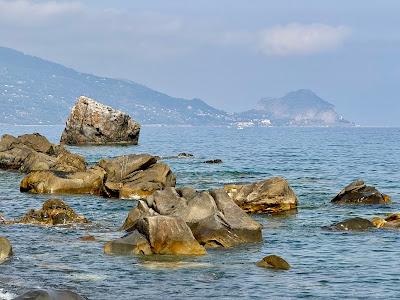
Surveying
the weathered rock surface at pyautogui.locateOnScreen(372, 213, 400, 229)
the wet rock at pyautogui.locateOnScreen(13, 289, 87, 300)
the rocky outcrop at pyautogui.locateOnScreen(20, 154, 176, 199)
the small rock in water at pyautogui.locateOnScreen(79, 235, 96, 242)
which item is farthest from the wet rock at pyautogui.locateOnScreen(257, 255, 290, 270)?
the rocky outcrop at pyautogui.locateOnScreen(20, 154, 176, 199)

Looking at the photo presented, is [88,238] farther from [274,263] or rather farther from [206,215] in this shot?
[274,263]

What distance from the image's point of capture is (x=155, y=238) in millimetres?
28047

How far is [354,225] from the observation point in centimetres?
3509

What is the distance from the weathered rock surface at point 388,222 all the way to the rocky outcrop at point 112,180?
16.3 meters

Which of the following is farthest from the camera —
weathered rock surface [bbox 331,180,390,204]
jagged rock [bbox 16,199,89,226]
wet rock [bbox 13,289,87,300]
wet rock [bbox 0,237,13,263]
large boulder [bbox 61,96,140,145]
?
large boulder [bbox 61,96,140,145]

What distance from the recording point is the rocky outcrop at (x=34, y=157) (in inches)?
2266

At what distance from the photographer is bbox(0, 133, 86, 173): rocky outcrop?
189 ft

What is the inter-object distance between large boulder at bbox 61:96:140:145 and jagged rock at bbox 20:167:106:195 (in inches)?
2700

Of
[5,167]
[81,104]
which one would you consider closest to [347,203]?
[5,167]

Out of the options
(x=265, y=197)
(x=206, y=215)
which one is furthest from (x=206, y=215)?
(x=265, y=197)

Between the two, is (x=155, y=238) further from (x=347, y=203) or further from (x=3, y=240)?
(x=347, y=203)

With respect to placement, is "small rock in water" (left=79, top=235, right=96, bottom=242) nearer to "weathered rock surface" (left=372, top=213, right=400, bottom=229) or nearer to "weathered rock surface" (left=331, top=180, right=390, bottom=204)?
Result: "weathered rock surface" (left=372, top=213, right=400, bottom=229)

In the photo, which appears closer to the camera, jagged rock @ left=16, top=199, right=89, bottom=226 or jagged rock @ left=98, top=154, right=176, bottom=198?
jagged rock @ left=16, top=199, right=89, bottom=226

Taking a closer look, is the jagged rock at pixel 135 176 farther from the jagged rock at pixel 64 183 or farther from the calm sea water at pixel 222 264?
the calm sea water at pixel 222 264
